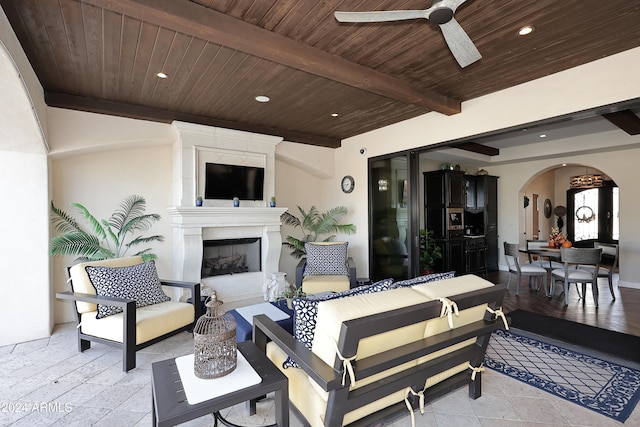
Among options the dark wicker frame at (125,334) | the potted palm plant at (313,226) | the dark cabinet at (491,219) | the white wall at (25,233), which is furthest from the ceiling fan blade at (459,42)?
the dark cabinet at (491,219)

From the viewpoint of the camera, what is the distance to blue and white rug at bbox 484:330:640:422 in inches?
87.9

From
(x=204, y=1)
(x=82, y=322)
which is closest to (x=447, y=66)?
(x=204, y=1)

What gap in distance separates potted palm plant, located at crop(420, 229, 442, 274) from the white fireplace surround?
281 cm

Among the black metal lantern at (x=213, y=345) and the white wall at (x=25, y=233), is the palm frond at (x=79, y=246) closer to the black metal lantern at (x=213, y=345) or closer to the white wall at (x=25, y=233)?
the white wall at (x=25, y=233)

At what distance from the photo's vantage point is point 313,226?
5.88 meters

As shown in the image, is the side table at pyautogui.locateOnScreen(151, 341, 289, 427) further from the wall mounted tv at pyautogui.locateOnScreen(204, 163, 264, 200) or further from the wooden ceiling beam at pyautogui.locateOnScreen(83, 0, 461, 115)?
the wall mounted tv at pyautogui.locateOnScreen(204, 163, 264, 200)

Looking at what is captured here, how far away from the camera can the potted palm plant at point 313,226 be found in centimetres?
568

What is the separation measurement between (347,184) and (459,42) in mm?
3706

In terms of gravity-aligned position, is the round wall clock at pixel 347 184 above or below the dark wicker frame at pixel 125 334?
above

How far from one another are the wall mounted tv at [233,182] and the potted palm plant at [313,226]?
3.17 feet

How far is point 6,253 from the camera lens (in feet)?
10.8

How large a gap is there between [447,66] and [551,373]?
2913mm

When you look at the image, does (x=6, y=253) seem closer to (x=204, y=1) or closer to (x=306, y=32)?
(x=204, y=1)

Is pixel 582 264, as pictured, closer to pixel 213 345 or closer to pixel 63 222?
pixel 213 345
